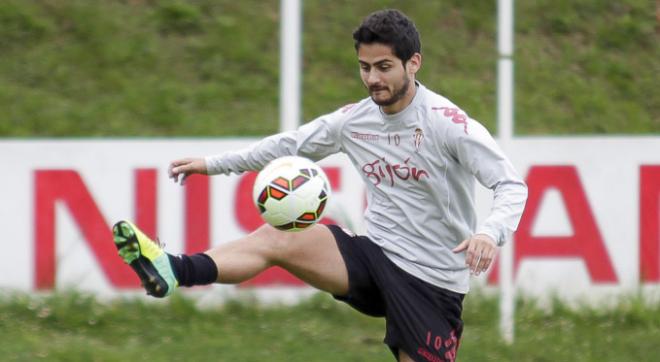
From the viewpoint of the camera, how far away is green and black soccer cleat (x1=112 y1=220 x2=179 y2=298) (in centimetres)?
507

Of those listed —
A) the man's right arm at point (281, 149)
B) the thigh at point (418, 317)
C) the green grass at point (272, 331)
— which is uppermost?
the man's right arm at point (281, 149)

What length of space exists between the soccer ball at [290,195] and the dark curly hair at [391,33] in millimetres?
587

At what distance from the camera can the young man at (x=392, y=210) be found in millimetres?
5289

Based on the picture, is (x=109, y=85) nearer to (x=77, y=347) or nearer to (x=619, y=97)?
(x=77, y=347)

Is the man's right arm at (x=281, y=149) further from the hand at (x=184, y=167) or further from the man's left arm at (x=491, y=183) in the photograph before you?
the man's left arm at (x=491, y=183)

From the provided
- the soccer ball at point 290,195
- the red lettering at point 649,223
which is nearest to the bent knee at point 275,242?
the soccer ball at point 290,195

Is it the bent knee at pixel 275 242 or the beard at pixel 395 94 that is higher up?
the beard at pixel 395 94

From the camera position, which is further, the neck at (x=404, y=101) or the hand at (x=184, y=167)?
the hand at (x=184, y=167)

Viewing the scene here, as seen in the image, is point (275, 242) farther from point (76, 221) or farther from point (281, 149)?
point (76, 221)

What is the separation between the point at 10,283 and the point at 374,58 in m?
3.52

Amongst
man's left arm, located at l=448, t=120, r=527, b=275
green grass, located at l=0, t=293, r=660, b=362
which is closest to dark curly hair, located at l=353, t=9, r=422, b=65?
man's left arm, located at l=448, t=120, r=527, b=275

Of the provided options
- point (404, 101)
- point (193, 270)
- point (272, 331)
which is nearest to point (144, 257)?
point (193, 270)

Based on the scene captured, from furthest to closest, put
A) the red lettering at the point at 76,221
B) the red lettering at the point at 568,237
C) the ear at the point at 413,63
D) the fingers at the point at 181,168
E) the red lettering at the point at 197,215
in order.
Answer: the red lettering at the point at 568,237 < the red lettering at the point at 197,215 < the red lettering at the point at 76,221 < the fingers at the point at 181,168 < the ear at the point at 413,63

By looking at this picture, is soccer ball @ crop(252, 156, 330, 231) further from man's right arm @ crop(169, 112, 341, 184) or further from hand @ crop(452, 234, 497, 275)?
hand @ crop(452, 234, 497, 275)
